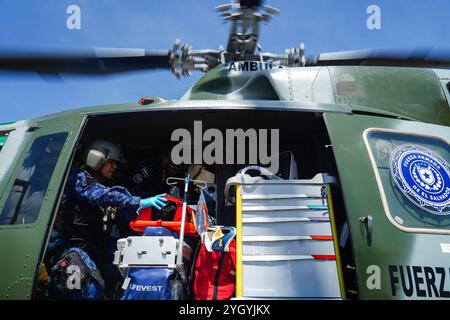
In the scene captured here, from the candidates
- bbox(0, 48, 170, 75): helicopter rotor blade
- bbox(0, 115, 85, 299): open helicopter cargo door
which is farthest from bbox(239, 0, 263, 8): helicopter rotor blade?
bbox(0, 115, 85, 299): open helicopter cargo door

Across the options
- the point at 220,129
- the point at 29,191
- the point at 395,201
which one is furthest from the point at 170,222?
the point at 395,201

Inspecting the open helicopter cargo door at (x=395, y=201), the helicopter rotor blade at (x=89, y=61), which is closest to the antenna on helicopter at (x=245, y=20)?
the helicopter rotor blade at (x=89, y=61)

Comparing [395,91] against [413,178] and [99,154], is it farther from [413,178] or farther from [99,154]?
[99,154]

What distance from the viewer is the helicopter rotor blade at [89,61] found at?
12.5ft

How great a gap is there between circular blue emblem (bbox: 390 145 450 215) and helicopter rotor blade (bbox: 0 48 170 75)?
10.9ft

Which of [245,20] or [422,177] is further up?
[245,20]

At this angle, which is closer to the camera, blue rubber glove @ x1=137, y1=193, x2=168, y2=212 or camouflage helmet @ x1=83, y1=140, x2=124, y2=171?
blue rubber glove @ x1=137, y1=193, x2=168, y2=212

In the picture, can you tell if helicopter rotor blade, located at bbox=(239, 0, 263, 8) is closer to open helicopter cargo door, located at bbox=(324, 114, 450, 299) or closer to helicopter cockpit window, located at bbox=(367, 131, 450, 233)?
open helicopter cargo door, located at bbox=(324, 114, 450, 299)

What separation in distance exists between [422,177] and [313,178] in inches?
31.0

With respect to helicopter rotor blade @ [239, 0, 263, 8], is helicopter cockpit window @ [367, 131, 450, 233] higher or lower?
lower

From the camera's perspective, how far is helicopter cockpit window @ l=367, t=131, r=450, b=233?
2551 mm

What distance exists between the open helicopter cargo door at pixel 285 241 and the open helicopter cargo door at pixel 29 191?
1389mm

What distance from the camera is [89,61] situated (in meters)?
4.21
